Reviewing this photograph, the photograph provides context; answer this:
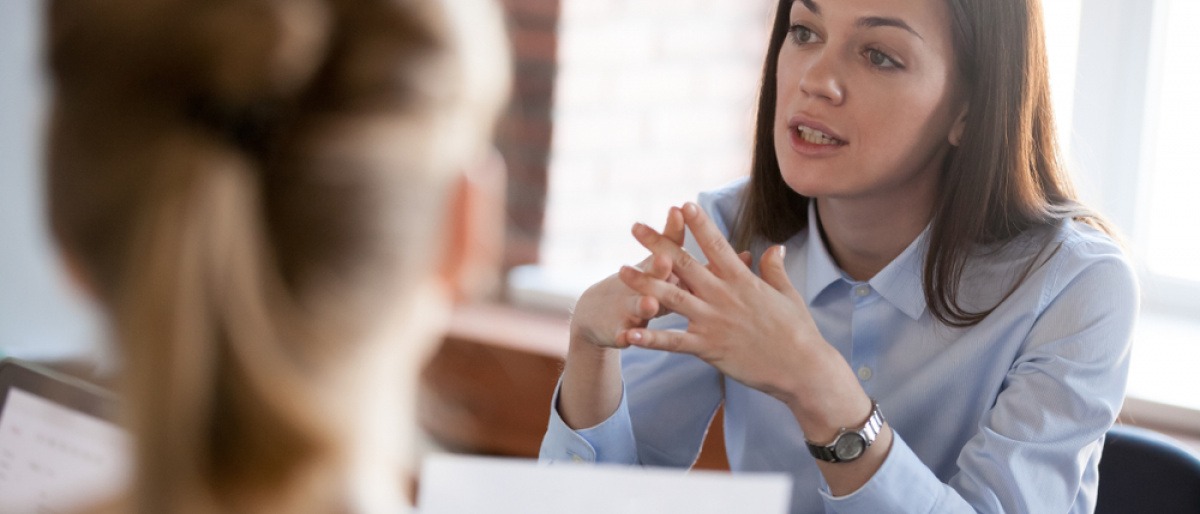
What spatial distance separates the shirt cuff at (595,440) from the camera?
1.42 metres

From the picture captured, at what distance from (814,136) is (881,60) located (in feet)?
0.39

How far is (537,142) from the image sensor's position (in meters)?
2.51

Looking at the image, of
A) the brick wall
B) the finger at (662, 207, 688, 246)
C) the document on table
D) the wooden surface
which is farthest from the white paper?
the brick wall

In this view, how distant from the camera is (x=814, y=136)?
1.41 m

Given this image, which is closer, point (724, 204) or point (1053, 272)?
point (1053, 272)

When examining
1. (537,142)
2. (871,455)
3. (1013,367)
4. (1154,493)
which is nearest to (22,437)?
(871,455)

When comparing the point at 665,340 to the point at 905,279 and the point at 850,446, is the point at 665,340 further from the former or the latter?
the point at 905,279

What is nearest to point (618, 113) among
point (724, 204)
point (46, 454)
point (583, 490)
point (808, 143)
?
point (724, 204)

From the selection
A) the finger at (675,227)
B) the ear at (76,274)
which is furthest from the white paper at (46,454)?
the finger at (675,227)

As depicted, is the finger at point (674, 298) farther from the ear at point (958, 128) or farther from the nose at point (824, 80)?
the ear at point (958, 128)

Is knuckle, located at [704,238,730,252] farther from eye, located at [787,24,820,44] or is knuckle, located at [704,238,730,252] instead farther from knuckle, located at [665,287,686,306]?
eye, located at [787,24,820,44]

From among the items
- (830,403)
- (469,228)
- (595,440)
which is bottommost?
(595,440)

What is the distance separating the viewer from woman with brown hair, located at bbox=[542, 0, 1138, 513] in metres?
1.21

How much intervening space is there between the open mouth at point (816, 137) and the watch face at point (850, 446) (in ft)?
1.23
